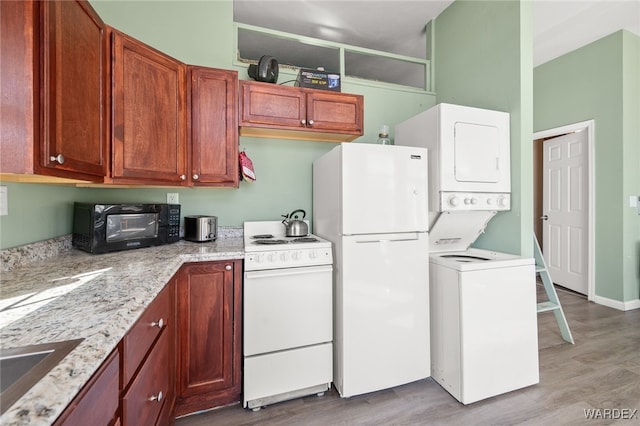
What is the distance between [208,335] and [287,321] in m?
0.48

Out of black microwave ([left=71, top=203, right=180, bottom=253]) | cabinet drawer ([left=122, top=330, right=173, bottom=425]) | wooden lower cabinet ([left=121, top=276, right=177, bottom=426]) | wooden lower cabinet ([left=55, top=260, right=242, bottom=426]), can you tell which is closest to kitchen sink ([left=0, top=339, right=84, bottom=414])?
wooden lower cabinet ([left=121, top=276, right=177, bottom=426])

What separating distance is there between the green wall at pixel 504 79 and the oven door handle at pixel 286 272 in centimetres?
150

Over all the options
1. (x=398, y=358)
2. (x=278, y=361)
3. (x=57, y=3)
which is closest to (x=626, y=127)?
(x=398, y=358)

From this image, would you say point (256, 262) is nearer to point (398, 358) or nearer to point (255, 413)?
point (255, 413)

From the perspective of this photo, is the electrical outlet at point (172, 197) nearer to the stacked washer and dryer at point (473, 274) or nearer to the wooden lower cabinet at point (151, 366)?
the wooden lower cabinet at point (151, 366)

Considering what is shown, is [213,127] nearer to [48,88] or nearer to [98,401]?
[48,88]

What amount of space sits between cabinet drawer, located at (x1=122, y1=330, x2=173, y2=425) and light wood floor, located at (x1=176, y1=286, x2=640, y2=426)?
0.56m

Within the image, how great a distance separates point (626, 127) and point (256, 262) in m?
4.32

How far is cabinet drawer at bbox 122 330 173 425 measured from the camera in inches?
36.9

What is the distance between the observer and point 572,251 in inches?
150

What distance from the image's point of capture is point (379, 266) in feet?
6.09

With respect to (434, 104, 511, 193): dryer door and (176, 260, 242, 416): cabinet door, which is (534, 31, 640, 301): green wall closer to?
(434, 104, 511, 193): dryer door

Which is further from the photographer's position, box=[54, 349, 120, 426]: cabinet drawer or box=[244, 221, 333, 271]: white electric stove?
box=[244, 221, 333, 271]: white electric stove

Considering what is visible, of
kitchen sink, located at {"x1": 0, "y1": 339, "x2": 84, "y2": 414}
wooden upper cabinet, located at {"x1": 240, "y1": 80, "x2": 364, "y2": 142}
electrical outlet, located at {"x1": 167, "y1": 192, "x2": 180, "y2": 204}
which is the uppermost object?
wooden upper cabinet, located at {"x1": 240, "y1": 80, "x2": 364, "y2": 142}
